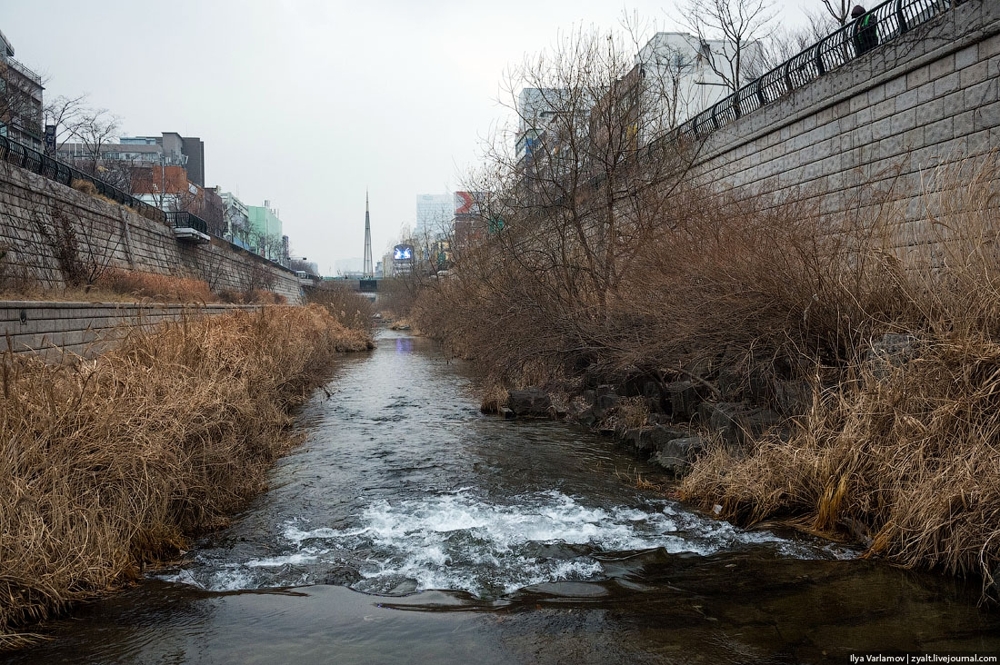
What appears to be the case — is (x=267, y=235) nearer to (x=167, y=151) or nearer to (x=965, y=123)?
(x=167, y=151)

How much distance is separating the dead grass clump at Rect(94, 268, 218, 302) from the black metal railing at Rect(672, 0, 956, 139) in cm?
1600

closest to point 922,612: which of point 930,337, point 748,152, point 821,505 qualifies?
point 821,505

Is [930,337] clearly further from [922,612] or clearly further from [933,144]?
[933,144]

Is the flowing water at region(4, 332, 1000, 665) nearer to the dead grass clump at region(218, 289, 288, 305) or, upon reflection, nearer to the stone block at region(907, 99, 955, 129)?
the stone block at region(907, 99, 955, 129)

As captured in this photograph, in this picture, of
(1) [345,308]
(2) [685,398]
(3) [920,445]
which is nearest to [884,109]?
(2) [685,398]

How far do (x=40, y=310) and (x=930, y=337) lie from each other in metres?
12.3

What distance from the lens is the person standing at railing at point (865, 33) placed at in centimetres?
1247

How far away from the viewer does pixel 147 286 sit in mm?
23203

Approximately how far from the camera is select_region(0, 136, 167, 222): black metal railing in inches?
734

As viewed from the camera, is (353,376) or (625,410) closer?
(625,410)

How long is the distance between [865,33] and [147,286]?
74.5ft

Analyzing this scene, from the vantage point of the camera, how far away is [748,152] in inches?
649

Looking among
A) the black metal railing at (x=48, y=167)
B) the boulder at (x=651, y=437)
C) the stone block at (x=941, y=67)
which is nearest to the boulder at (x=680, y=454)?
the boulder at (x=651, y=437)

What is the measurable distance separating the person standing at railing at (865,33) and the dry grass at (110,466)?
12.9 meters
